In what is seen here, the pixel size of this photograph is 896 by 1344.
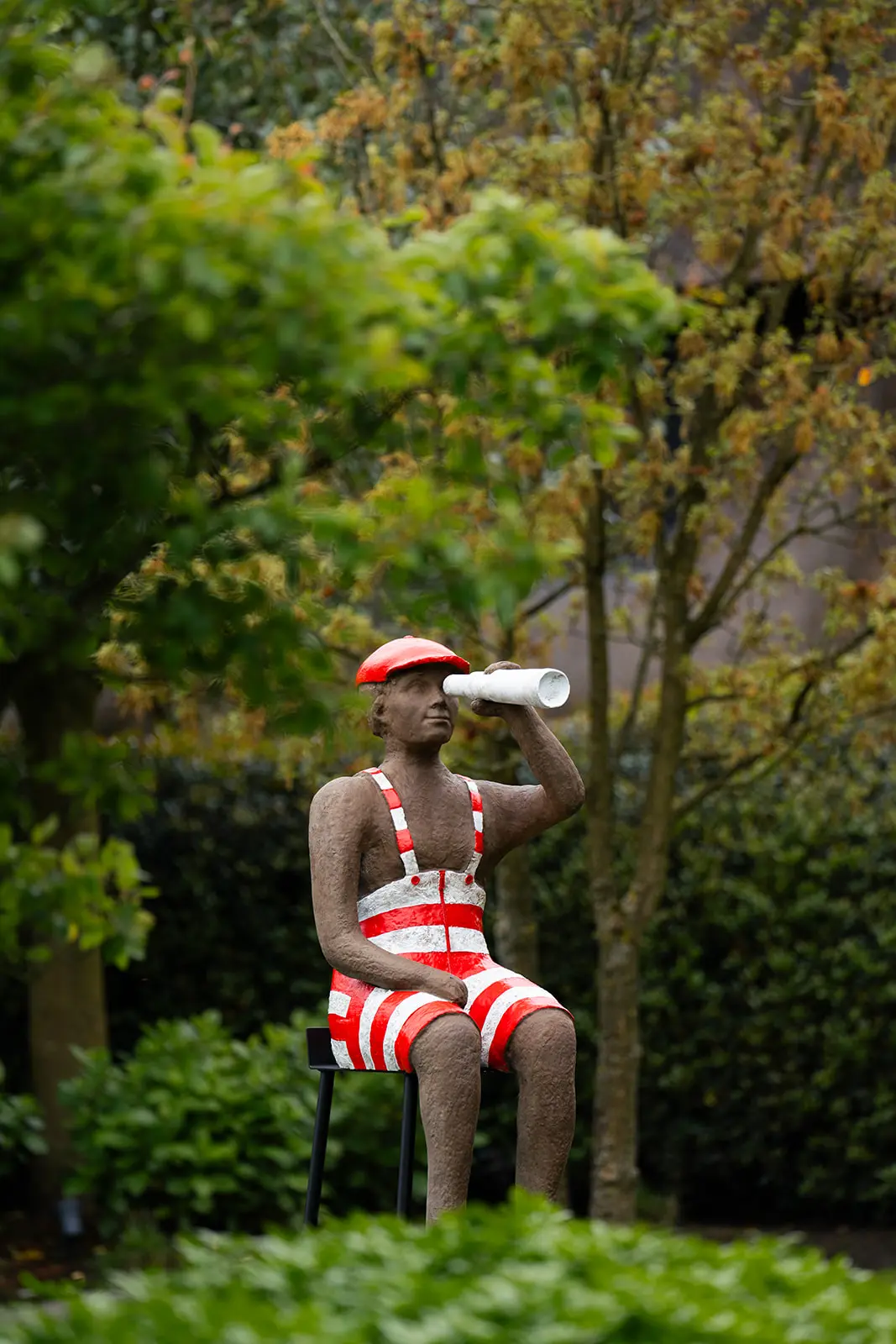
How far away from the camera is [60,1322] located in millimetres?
2873

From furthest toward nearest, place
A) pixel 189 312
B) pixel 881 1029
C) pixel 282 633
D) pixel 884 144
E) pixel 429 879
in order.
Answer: pixel 881 1029
pixel 884 144
pixel 429 879
pixel 282 633
pixel 189 312

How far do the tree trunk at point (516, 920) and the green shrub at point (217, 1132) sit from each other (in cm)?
71

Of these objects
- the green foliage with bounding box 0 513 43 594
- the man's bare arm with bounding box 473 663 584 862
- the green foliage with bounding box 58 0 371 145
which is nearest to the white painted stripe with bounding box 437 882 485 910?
the man's bare arm with bounding box 473 663 584 862

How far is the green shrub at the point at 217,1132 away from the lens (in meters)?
6.88

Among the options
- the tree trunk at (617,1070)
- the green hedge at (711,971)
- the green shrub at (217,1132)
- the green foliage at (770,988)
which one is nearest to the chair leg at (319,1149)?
the green shrub at (217,1132)

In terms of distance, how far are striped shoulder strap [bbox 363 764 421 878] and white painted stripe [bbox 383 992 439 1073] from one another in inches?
13.5

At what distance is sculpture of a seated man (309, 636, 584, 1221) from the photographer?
4.01m

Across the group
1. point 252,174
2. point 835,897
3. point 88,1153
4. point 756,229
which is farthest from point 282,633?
point 835,897

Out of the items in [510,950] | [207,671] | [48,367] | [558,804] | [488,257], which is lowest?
[510,950]

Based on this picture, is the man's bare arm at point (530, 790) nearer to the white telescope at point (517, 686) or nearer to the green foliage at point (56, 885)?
the white telescope at point (517, 686)

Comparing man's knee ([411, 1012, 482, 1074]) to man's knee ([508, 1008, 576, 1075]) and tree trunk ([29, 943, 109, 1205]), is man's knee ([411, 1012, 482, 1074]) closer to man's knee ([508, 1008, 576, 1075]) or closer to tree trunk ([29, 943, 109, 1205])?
man's knee ([508, 1008, 576, 1075])

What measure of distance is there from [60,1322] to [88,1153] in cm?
427

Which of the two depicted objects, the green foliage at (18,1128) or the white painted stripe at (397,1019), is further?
the green foliage at (18,1128)

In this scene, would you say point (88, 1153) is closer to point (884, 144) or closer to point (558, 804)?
point (558, 804)
